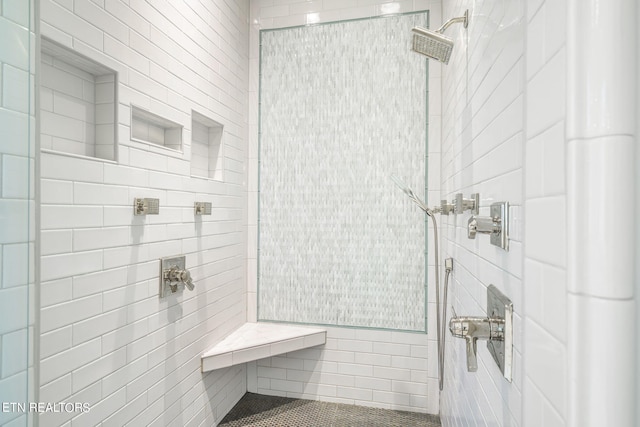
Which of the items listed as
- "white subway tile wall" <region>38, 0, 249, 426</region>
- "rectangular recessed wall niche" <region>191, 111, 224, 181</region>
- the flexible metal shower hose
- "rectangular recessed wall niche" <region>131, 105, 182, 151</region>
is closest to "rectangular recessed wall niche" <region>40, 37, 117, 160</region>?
"white subway tile wall" <region>38, 0, 249, 426</region>

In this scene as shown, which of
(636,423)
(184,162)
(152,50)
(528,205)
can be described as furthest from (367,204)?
(636,423)

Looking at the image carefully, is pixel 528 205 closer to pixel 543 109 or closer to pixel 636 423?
pixel 543 109

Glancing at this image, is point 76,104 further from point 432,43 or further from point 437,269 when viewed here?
point 437,269

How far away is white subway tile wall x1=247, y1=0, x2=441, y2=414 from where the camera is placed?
217 cm

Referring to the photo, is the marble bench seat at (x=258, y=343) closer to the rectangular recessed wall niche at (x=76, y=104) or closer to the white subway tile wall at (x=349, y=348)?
the white subway tile wall at (x=349, y=348)

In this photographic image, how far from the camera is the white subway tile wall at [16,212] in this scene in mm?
622

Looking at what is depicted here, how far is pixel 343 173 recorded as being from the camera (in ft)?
7.55

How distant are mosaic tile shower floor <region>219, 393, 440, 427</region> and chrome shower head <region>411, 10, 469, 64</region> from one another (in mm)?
2070

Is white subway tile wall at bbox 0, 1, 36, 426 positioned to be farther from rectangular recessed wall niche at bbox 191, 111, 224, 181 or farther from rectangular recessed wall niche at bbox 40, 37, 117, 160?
rectangular recessed wall niche at bbox 191, 111, 224, 181

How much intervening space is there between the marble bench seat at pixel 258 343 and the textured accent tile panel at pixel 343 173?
97 millimetres

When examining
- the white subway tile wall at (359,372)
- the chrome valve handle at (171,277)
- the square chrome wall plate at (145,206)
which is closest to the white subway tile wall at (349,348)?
the white subway tile wall at (359,372)

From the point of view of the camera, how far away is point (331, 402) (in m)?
2.29

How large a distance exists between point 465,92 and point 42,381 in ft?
5.77

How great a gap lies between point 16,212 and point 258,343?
1643 millimetres
